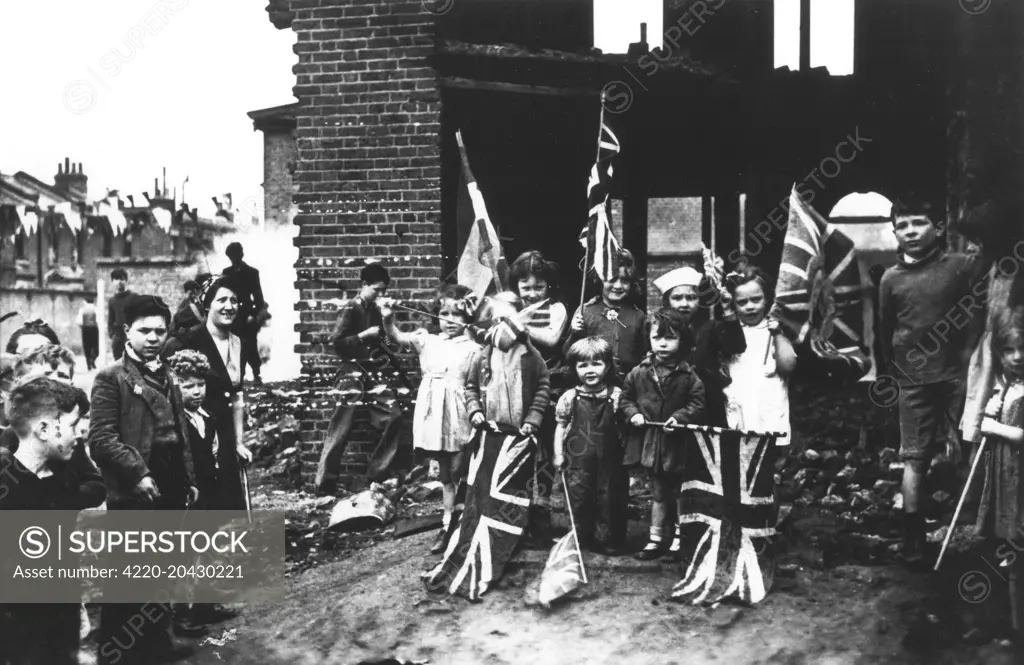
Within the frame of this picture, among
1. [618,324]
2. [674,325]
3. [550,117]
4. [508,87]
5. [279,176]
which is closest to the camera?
[674,325]

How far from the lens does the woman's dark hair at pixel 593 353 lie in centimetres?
614

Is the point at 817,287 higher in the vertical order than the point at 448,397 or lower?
higher

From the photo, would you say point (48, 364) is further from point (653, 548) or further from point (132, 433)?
point (653, 548)

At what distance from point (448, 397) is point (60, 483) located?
2.27 meters

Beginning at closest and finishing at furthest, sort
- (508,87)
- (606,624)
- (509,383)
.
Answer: (606,624) → (509,383) → (508,87)

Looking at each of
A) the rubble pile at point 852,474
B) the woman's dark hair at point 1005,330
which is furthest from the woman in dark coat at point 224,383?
the woman's dark hair at point 1005,330

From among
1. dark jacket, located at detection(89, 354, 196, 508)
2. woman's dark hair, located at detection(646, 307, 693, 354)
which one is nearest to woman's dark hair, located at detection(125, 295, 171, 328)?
dark jacket, located at detection(89, 354, 196, 508)

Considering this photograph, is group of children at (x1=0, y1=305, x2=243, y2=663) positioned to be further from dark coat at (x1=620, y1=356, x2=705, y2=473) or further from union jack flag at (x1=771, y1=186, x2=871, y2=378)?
union jack flag at (x1=771, y1=186, x2=871, y2=378)

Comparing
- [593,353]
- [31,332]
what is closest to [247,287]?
[31,332]

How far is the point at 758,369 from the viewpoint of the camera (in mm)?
6133

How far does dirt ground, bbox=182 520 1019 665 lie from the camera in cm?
559

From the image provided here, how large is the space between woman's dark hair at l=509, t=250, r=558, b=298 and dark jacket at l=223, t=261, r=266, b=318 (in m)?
1.90

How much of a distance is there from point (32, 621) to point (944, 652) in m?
5.08

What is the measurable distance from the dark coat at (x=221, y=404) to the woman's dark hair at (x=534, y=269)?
1.87m
